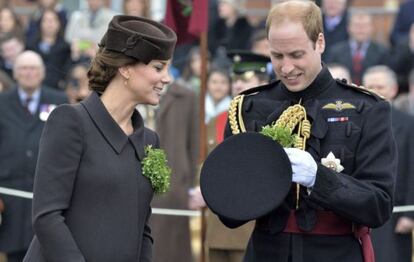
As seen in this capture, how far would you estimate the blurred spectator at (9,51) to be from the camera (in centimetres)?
1367

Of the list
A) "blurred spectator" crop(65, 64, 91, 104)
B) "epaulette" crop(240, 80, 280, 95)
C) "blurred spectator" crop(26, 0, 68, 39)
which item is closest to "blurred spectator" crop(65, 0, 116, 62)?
"blurred spectator" crop(26, 0, 68, 39)

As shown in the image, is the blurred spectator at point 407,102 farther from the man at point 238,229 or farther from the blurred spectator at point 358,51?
the man at point 238,229

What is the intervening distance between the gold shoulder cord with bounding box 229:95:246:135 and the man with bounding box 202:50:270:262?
103 inches

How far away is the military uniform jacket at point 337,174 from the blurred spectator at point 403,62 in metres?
6.72

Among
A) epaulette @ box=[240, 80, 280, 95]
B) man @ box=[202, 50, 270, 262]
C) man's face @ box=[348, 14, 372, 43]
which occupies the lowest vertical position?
man @ box=[202, 50, 270, 262]

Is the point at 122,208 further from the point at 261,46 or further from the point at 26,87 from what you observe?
the point at 261,46

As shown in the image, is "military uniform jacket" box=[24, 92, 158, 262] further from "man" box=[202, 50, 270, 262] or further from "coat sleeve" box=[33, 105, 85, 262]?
"man" box=[202, 50, 270, 262]

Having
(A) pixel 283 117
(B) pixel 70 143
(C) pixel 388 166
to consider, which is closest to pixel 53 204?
(B) pixel 70 143

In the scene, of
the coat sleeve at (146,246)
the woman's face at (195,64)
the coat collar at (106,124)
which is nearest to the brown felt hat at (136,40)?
the coat collar at (106,124)

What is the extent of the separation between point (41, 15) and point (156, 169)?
32.1ft

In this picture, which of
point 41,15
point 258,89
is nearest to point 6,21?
point 41,15

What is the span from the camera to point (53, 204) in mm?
4887

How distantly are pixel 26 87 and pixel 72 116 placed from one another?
5908 millimetres

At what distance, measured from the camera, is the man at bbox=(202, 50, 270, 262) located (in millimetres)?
8305
